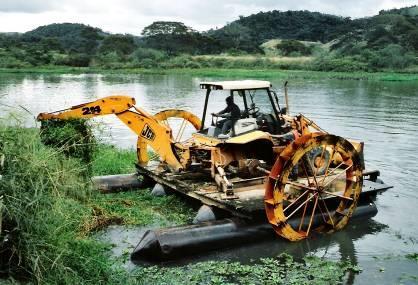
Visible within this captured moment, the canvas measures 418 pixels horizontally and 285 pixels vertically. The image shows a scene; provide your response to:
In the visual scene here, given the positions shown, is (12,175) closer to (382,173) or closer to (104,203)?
(104,203)

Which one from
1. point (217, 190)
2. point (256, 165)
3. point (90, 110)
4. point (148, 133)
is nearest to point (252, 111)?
point (256, 165)

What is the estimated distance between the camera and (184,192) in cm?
1149

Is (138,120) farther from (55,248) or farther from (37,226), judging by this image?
(37,226)

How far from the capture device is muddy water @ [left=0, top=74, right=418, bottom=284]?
10062mm

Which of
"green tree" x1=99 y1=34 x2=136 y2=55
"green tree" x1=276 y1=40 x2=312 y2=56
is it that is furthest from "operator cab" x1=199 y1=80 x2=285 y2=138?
"green tree" x1=99 y1=34 x2=136 y2=55

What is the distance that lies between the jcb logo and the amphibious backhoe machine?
2 cm

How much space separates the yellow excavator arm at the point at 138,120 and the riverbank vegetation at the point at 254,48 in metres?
58.7

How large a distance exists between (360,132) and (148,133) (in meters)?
15.2

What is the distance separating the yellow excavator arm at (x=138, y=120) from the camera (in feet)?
37.1

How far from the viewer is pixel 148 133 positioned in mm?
11930

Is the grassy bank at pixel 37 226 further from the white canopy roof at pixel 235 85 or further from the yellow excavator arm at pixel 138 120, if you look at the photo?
the white canopy roof at pixel 235 85

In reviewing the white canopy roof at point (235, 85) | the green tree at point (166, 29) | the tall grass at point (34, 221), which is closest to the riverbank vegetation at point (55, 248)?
the tall grass at point (34, 221)

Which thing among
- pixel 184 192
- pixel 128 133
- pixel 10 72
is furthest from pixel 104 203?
pixel 10 72

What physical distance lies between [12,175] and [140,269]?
324 centimetres
